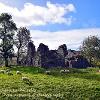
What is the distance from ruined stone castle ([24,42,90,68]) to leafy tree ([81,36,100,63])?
13.6 m

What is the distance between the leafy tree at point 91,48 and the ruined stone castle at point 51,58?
1359 centimetres

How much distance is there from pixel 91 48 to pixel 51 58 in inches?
795

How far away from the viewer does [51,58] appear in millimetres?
169250

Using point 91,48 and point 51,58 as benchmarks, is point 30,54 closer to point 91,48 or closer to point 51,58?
point 51,58

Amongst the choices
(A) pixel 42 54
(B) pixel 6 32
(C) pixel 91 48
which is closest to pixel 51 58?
(A) pixel 42 54

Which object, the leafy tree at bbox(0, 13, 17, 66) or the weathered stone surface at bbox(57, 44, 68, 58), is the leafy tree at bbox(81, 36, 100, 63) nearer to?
the weathered stone surface at bbox(57, 44, 68, 58)

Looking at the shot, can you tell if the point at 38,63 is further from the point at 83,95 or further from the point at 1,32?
the point at 83,95

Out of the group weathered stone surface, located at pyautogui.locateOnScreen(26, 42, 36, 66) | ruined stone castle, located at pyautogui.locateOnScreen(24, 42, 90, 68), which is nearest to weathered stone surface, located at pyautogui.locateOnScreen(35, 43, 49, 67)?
ruined stone castle, located at pyautogui.locateOnScreen(24, 42, 90, 68)

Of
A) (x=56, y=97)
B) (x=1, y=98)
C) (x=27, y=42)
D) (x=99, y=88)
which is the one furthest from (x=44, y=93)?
(x=27, y=42)

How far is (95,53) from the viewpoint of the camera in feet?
534

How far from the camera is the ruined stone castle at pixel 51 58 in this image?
163 meters

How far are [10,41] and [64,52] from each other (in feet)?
193

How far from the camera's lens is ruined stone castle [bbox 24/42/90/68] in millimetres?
163125

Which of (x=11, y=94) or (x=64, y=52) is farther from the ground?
(x=64, y=52)
